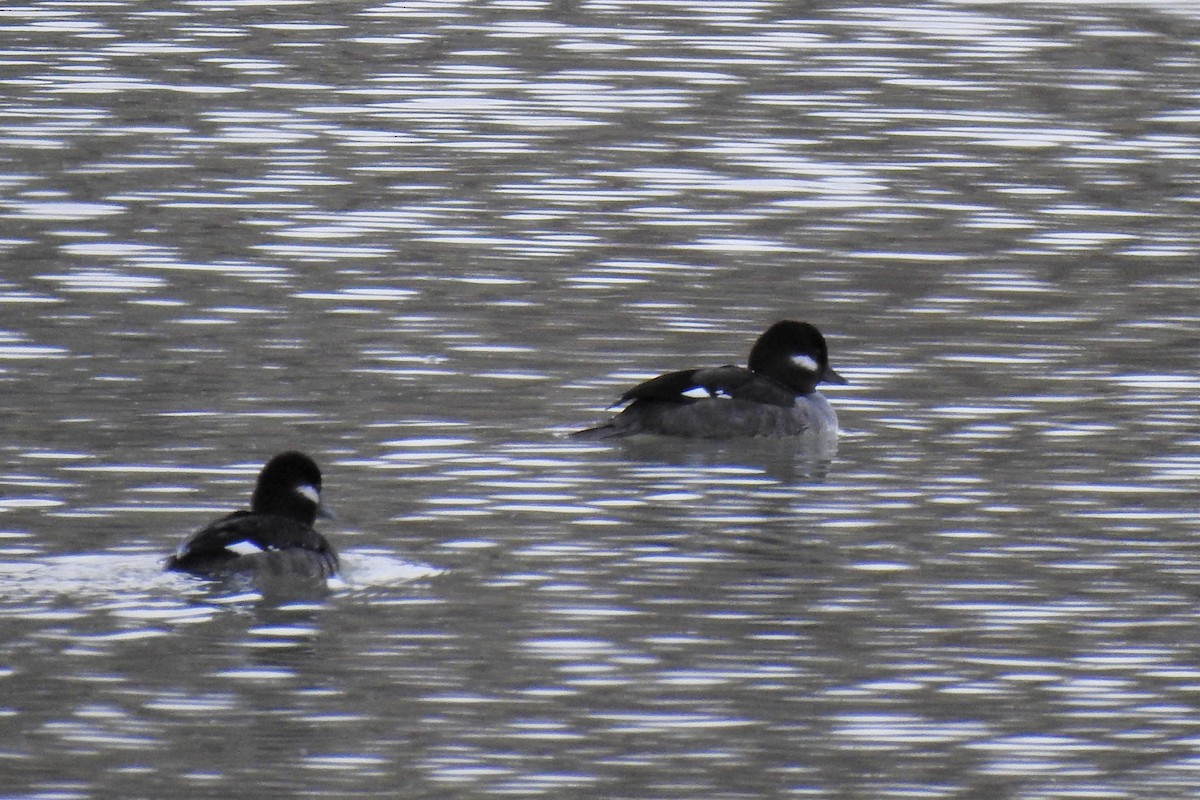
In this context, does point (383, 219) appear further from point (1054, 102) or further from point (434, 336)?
point (1054, 102)

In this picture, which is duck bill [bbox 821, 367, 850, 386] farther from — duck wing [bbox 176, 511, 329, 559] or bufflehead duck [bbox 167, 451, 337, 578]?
duck wing [bbox 176, 511, 329, 559]

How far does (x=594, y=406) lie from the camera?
14492 mm

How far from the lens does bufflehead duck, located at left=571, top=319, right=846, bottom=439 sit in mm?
14094

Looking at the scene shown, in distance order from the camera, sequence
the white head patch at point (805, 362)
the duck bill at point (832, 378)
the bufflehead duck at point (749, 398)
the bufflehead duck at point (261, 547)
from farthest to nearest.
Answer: the duck bill at point (832, 378)
the white head patch at point (805, 362)
the bufflehead duck at point (749, 398)
the bufflehead duck at point (261, 547)

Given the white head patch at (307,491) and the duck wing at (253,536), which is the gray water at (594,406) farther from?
the white head patch at (307,491)

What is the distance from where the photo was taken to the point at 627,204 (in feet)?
64.1

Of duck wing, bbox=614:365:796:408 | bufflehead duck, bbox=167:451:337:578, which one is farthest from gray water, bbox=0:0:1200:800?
duck wing, bbox=614:365:796:408

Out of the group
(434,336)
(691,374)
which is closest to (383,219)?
(434,336)

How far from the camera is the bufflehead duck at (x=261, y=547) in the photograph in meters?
10.9

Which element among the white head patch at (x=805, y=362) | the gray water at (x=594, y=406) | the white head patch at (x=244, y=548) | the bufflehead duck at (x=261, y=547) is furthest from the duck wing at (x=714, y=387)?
the white head patch at (x=244, y=548)

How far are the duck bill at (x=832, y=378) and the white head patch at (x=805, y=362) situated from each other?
0.26 feet

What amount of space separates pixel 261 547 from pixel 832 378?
15.5ft

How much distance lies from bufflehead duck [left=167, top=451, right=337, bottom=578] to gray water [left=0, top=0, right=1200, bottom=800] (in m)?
0.13

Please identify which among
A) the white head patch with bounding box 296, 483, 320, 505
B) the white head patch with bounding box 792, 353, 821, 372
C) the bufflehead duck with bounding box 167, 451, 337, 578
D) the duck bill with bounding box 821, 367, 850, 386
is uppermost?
the white head patch with bounding box 296, 483, 320, 505
